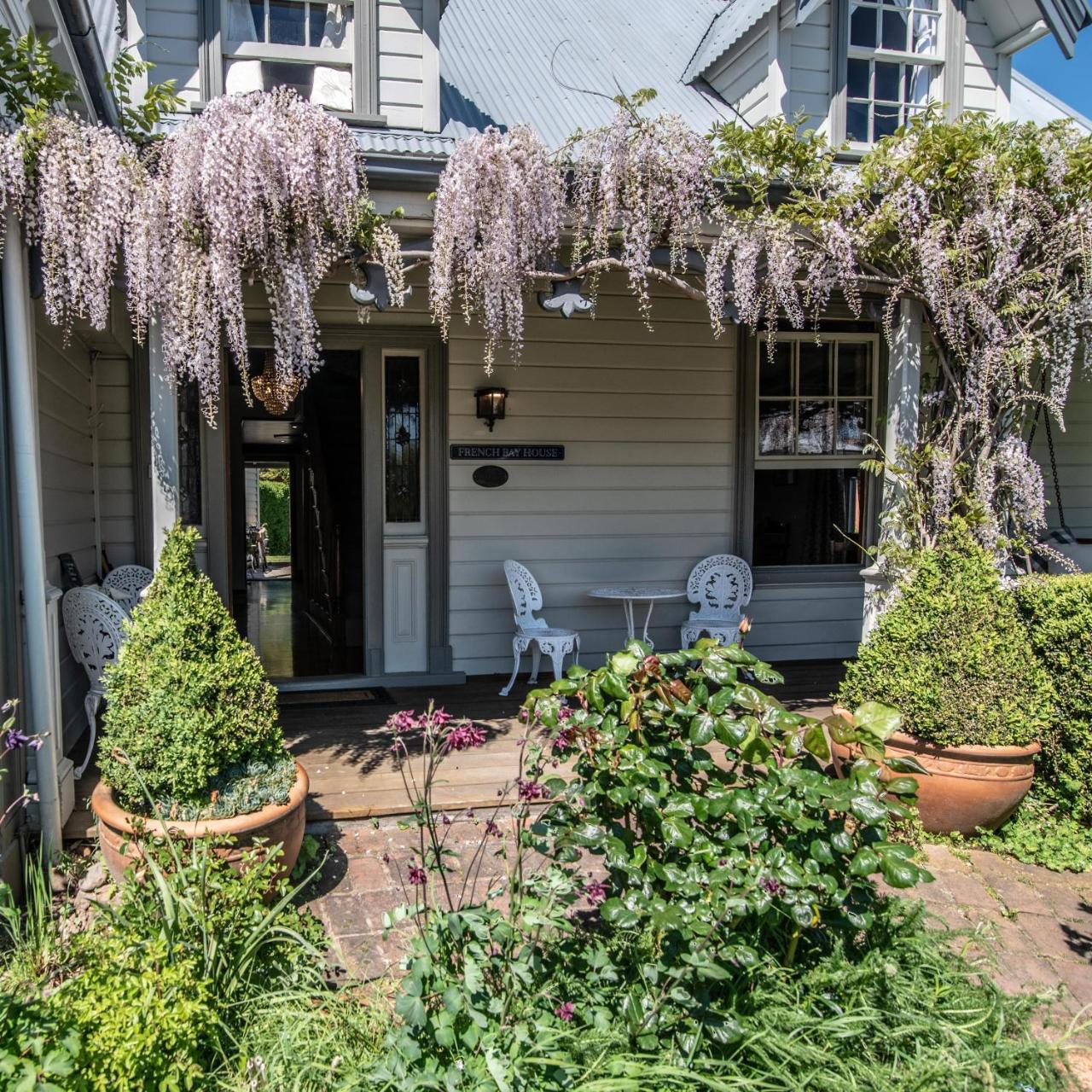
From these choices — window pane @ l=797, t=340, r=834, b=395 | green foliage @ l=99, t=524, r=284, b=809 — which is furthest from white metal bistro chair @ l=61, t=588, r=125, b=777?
window pane @ l=797, t=340, r=834, b=395

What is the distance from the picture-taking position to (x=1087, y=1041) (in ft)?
7.45

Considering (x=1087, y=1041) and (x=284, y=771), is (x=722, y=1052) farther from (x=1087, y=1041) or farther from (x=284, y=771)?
(x=284, y=771)

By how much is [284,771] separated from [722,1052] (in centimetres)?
157

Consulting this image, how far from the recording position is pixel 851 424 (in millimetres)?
6254

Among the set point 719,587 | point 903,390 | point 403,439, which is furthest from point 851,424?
point 403,439

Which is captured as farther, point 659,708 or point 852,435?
point 852,435

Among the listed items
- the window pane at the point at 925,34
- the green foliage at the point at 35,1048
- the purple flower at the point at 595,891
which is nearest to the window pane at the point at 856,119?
the window pane at the point at 925,34

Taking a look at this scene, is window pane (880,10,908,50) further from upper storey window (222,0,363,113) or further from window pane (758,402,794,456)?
upper storey window (222,0,363,113)

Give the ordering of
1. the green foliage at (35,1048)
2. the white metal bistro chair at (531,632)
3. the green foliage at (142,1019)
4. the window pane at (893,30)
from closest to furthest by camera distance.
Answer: the green foliage at (35,1048), the green foliage at (142,1019), the white metal bistro chair at (531,632), the window pane at (893,30)

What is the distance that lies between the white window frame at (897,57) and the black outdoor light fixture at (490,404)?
268 cm

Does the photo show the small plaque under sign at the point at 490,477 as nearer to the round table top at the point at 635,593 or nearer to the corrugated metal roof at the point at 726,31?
the round table top at the point at 635,593

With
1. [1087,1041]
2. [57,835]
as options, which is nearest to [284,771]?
[57,835]

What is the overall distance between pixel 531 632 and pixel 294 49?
3458 mm

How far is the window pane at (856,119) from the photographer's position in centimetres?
557
